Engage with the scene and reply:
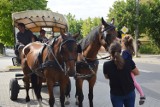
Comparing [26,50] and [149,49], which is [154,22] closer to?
[149,49]

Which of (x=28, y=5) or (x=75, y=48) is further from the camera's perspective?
(x=28, y=5)

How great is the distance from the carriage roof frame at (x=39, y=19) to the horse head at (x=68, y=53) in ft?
17.2

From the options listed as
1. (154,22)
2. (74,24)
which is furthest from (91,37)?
(74,24)

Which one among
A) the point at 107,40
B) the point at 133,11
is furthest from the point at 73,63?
the point at 133,11

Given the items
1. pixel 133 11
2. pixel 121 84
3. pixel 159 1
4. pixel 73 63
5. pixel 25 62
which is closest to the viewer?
pixel 121 84

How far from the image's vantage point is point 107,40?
667cm

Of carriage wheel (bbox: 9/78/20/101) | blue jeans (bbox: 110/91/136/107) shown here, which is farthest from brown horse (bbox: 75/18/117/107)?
carriage wheel (bbox: 9/78/20/101)

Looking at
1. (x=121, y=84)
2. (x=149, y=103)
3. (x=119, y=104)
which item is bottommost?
(x=149, y=103)

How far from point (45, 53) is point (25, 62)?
1.97m

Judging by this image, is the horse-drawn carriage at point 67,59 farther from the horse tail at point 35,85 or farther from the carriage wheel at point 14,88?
the carriage wheel at point 14,88

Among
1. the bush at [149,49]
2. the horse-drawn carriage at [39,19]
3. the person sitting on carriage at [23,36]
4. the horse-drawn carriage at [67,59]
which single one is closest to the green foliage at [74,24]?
the bush at [149,49]

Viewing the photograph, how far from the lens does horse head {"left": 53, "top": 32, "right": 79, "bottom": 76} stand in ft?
20.6

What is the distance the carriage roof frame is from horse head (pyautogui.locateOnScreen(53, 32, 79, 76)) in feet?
17.2

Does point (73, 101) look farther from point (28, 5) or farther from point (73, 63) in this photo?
point (28, 5)
